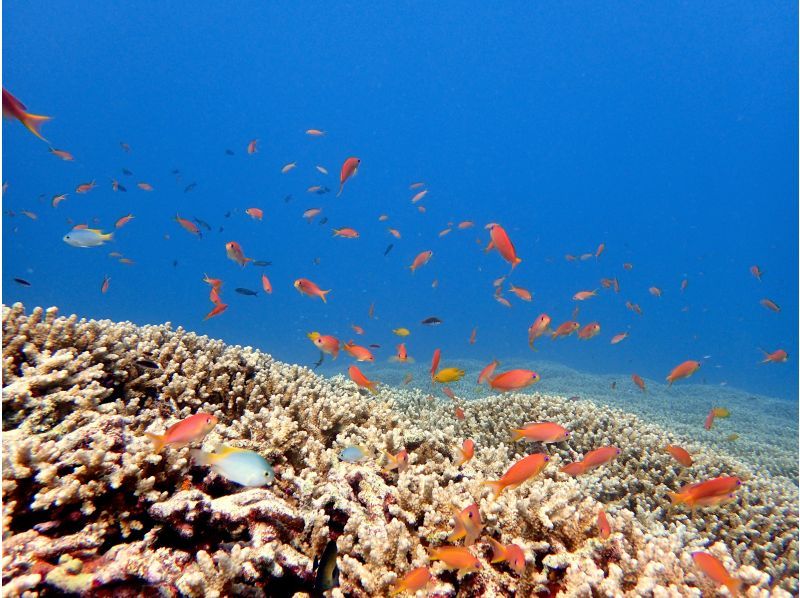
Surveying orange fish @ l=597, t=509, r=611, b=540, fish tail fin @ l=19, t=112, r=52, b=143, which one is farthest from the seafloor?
fish tail fin @ l=19, t=112, r=52, b=143

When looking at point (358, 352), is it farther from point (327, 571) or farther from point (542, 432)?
point (327, 571)

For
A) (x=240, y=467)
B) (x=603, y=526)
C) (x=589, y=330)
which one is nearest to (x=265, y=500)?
(x=240, y=467)

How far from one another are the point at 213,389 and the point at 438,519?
2.50 metres

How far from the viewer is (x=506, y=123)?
121 metres

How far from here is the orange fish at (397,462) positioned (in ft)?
10.8

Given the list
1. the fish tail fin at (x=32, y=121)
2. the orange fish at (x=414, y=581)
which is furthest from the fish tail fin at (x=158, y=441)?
the fish tail fin at (x=32, y=121)

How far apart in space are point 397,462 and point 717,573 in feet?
7.23

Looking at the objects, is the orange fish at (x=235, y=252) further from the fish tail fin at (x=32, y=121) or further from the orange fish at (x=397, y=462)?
the orange fish at (x=397, y=462)

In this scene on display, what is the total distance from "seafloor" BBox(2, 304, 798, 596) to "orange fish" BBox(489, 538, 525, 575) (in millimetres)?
162

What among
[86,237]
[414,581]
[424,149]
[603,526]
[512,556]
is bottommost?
[414,581]

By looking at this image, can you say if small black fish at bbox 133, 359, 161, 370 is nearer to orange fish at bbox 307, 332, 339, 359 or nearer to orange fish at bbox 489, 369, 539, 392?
orange fish at bbox 307, 332, 339, 359

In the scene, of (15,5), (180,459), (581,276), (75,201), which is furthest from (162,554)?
(75,201)

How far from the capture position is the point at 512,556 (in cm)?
245

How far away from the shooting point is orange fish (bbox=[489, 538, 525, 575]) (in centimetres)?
243
